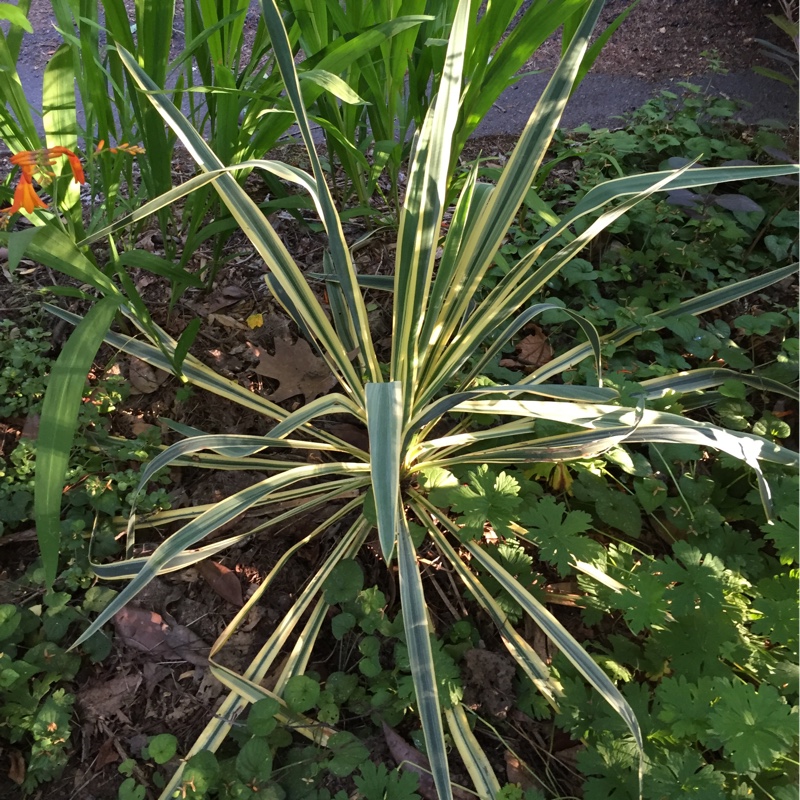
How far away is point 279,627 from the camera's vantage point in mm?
1047

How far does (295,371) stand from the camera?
1415 millimetres

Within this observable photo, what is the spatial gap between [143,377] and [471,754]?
3.44ft

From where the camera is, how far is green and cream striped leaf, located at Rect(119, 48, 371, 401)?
90 centimetres

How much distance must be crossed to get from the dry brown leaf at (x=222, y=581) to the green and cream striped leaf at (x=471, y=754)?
1.48 feet

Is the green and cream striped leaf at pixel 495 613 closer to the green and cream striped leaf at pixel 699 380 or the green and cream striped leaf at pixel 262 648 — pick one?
the green and cream striped leaf at pixel 262 648

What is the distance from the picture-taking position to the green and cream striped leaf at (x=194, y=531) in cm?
81

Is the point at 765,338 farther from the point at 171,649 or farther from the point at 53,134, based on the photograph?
the point at 53,134

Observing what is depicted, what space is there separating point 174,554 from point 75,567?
0.38m

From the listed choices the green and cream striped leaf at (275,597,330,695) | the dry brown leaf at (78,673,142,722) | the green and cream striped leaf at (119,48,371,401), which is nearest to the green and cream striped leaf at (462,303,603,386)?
the green and cream striped leaf at (119,48,371,401)

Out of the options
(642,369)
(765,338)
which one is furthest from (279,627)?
(765,338)

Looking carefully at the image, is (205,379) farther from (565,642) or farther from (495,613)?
(565,642)

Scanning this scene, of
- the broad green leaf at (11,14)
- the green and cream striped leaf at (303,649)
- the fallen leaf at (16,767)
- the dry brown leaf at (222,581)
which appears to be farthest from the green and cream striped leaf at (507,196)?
the fallen leaf at (16,767)

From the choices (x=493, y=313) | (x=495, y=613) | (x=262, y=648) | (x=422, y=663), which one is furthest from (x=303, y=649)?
(x=493, y=313)

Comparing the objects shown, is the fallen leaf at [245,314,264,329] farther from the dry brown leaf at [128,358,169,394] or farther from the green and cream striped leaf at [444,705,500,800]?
the green and cream striped leaf at [444,705,500,800]
